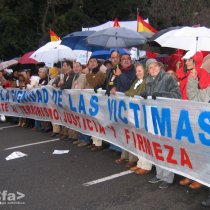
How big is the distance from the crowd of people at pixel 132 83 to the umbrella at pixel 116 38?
60 centimetres

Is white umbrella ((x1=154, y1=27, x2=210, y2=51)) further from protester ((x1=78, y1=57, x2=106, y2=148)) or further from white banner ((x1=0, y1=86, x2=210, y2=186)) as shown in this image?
protester ((x1=78, y1=57, x2=106, y2=148))

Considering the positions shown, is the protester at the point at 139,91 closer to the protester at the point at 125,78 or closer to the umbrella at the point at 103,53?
the protester at the point at 125,78

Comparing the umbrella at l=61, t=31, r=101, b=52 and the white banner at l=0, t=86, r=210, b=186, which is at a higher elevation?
the umbrella at l=61, t=31, r=101, b=52

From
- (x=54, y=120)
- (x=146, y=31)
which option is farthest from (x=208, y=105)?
(x=146, y=31)

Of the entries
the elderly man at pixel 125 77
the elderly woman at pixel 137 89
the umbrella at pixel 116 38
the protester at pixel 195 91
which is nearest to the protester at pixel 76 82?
the umbrella at pixel 116 38

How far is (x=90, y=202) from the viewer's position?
533 centimetres

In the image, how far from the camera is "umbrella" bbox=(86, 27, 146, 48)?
8.62m

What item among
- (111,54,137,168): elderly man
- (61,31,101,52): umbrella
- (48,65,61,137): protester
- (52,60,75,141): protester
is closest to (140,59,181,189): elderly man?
(111,54,137,168): elderly man

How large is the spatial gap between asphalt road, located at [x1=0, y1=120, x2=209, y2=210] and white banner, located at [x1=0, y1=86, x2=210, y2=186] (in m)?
0.37

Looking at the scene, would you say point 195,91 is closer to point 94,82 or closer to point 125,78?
point 125,78

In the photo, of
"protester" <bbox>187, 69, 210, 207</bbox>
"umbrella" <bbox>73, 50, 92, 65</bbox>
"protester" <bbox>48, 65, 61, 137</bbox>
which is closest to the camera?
"protester" <bbox>187, 69, 210, 207</bbox>

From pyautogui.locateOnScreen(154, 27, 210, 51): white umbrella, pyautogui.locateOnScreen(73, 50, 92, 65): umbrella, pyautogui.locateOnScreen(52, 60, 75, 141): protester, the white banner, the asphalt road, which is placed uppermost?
pyautogui.locateOnScreen(154, 27, 210, 51): white umbrella

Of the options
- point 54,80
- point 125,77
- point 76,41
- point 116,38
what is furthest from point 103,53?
point 125,77

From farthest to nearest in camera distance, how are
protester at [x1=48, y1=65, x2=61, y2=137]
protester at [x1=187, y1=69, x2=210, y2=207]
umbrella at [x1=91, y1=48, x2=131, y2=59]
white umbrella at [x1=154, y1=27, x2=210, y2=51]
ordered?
umbrella at [x1=91, y1=48, x2=131, y2=59] < protester at [x1=48, y1=65, x2=61, y2=137] < white umbrella at [x1=154, y1=27, x2=210, y2=51] < protester at [x1=187, y1=69, x2=210, y2=207]
